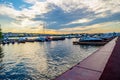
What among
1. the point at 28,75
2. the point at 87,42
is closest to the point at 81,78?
the point at 28,75

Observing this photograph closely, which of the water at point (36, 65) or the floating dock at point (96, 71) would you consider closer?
the floating dock at point (96, 71)

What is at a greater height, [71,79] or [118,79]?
[118,79]

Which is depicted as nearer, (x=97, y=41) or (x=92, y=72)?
(x=92, y=72)

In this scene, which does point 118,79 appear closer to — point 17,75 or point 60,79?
point 60,79

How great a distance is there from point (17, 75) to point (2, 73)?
2501 mm

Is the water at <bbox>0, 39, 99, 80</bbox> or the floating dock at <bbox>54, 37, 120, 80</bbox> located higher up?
the floating dock at <bbox>54, 37, 120, 80</bbox>

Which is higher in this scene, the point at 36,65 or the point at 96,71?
the point at 96,71

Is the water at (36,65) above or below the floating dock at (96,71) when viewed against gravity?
below

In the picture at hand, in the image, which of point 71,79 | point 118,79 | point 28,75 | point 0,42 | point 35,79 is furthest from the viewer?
point 0,42

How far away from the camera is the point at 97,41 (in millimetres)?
73312

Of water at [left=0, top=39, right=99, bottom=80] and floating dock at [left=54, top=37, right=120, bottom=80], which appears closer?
floating dock at [left=54, top=37, right=120, bottom=80]

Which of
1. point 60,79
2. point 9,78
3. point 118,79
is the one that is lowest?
point 9,78

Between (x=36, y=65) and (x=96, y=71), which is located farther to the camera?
(x=36, y=65)

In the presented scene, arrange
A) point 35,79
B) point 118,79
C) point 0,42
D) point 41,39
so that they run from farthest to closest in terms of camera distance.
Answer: point 41,39
point 0,42
point 35,79
point 118,79
